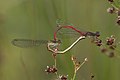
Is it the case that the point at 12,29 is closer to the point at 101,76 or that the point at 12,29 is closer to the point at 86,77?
the point at 86,77

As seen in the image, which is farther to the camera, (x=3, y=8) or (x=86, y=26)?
(x=3, y=8)

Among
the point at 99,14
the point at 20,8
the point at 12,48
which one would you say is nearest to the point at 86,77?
the point at 99,14

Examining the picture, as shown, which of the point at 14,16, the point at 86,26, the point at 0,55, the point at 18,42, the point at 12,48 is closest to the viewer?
the point at 18,42

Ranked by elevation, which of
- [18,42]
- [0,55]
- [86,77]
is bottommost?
[86,77]

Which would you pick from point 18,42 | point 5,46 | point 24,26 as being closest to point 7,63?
point 5,46

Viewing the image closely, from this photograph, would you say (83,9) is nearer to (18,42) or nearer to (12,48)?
(12,48)

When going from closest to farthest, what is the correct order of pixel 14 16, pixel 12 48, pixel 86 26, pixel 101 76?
pixel 101 76
pixel 86 26
pixel 12 48
pixel 14 16

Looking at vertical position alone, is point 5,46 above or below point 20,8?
below
